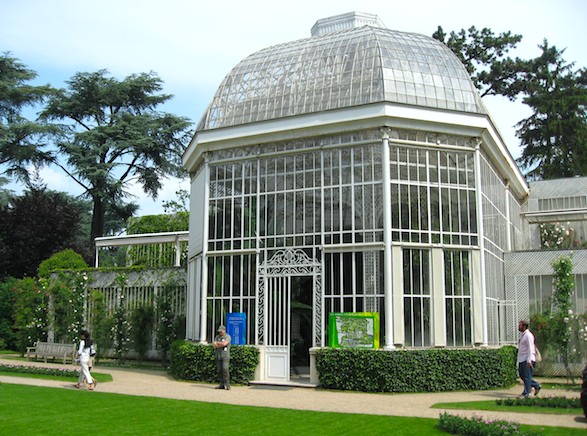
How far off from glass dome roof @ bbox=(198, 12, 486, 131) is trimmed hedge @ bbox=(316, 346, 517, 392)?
256 inches

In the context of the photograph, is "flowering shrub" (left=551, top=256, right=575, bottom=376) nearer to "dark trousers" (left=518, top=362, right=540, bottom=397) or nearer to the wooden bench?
"dark trousers" (left=518, top=362, right=540, bottom=397)

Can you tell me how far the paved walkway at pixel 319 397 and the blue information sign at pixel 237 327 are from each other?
4.30 ft

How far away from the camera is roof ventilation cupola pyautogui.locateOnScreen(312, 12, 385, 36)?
21.2 m

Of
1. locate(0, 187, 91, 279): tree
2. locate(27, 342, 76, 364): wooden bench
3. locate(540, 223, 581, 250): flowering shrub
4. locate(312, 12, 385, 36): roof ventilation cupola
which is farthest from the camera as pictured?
locate(0, 187, 91, 279): tree

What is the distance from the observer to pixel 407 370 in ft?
49.6

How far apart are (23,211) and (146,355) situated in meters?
14.3

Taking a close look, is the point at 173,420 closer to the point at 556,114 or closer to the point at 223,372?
the point at 223,372

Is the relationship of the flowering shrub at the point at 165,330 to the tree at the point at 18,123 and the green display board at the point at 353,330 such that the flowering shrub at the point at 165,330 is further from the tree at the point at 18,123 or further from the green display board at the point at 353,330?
the tree at the point at 18,123

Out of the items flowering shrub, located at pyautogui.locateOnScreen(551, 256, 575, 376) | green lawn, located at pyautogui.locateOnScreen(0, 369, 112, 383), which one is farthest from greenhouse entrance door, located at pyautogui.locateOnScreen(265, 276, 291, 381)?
flowering shrub, located at pyautogui.locateOnScreen(551, 256, 575, 376)

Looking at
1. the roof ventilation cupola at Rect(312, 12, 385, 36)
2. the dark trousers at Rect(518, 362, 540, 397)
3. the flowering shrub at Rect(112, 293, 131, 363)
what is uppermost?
the roof ventilation cupola at Rect(312, 12, 385, 36)

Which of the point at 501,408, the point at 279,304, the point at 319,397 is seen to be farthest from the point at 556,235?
the point at 319,397

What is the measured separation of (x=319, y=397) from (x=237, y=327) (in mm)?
3897

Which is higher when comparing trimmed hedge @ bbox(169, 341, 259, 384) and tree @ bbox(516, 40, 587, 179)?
tree @ bbox(516, 40, 587, 179)

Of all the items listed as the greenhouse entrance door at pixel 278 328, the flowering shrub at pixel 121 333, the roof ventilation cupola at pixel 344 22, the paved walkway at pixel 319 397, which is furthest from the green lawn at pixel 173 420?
the roof ventilation cupola at pixel 344 22
